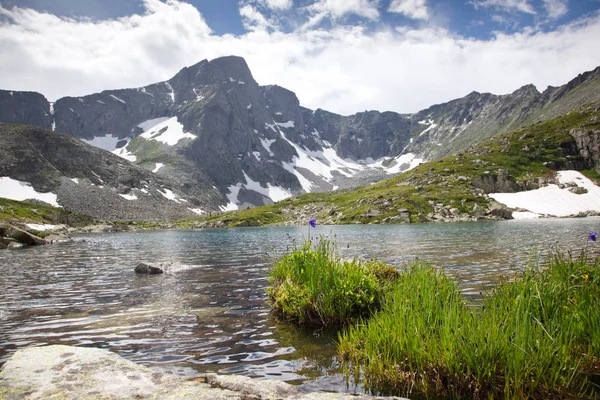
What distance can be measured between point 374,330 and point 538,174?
7945 inches

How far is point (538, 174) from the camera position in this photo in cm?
17312

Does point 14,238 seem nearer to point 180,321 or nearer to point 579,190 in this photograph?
point 180,321

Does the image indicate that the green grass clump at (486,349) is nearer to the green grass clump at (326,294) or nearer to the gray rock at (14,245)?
the green grass clump at (326,294)

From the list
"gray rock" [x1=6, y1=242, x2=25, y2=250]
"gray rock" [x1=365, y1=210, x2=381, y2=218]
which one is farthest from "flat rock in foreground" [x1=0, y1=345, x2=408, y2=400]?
"gray rock" [x1=365, y1=210, x2=381, y2=218]

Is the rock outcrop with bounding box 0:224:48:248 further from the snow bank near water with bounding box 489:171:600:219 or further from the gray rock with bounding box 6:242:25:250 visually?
the snow bank near water with bounding box 489:171:600:219

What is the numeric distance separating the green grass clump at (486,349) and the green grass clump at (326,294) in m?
3.12

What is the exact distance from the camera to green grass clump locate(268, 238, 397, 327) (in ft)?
38.8

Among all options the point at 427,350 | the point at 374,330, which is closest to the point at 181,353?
the point at 374,330

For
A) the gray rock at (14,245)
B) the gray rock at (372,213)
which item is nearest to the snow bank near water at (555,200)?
the gray rock at (372,213)

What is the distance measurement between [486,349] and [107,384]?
6.33 m

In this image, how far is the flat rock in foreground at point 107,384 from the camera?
5.20 metres

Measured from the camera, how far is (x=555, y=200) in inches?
5630

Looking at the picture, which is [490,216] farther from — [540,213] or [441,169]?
[441,169]

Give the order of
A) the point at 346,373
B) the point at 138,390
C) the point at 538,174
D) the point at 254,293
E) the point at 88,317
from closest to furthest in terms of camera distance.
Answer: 1. the point at 138,390
2. the point at 346,373
3. the point at 88,317
4. the point at 254,293
5. the point at 538,174
